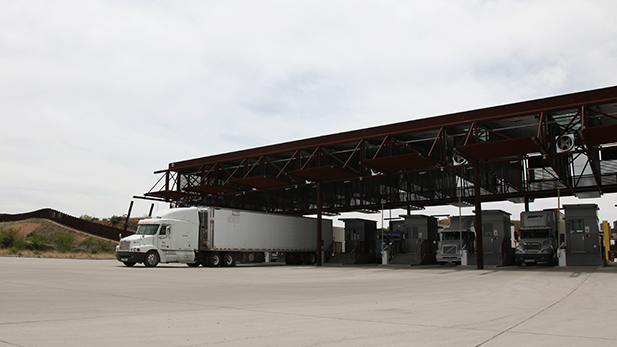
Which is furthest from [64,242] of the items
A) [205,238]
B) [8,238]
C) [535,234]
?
[535,234]

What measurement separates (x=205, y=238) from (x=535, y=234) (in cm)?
2098

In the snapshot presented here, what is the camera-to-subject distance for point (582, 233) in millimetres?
27625

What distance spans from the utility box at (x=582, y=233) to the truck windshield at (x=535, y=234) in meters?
1.14

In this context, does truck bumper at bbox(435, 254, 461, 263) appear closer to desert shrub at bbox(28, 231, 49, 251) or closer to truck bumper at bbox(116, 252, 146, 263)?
truck bumper at bbox(116, 252, 146, 263)


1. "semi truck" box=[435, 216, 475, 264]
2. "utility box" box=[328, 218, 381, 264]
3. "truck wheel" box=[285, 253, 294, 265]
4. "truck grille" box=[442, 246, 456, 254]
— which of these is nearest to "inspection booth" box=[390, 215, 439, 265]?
"semi truck" box=[435, 216, 475, 264]

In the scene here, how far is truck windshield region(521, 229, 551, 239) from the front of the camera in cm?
2861

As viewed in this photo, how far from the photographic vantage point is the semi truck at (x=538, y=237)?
27.6 meters

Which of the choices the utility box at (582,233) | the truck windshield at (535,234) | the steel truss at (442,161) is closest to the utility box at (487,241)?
the truck windshield at (535,234)

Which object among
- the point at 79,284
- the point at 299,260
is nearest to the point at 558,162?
the point at 299,260

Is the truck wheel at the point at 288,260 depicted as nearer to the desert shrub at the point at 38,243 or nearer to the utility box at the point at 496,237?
the utility box at the point at 496,237

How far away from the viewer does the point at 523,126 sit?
83.9 feet

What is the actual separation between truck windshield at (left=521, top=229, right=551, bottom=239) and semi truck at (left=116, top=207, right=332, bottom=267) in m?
15.9

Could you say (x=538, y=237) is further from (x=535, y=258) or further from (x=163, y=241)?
(x=163, y=241)

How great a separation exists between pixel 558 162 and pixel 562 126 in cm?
583
